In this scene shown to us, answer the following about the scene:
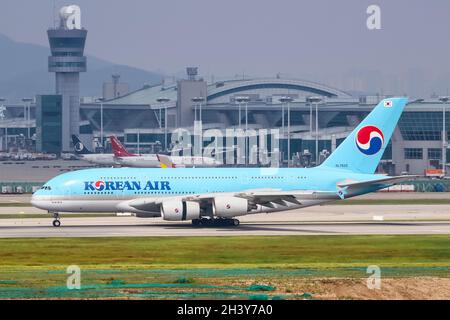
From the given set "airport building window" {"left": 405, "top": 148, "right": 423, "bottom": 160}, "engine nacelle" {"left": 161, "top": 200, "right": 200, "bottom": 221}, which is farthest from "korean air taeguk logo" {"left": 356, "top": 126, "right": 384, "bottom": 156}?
"airport building window" {"left": 405, "top": 148, "right": 423, "bottom": 160}

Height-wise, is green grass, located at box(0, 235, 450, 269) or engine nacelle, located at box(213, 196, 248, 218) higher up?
engine nacelle, located at box(213, 196, 248, 218)

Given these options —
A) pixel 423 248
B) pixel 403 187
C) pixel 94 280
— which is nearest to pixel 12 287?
pixel 94 280

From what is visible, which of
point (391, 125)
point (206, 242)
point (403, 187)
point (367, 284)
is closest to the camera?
point (367, 284)

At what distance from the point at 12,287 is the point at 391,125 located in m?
50.4

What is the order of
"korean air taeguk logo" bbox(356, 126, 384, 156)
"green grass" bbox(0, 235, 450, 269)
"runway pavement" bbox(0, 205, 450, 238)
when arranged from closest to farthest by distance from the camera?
"green grass" bbox(0, 235, 450, 269)
"runway pavement" bbox(0, 205, 450, 238)
"korean air taeguk logo" bbox(356, 126, 384, 156)

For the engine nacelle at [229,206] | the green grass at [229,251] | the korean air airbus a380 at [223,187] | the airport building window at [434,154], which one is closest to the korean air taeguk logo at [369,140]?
the korean air airbus a380 at [223,187]

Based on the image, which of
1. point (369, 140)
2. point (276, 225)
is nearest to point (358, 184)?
point (369, 140)

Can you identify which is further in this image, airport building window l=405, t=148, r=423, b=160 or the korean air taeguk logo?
airport building window l=405, t=148, r=423, b=160

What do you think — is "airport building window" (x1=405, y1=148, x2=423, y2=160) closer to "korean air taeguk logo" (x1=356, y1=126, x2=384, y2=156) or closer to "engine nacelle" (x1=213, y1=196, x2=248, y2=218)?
"korean air taeguk logo" (x1=356, y1=126, x2=384, y2=156)

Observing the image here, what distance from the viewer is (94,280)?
Answer: 4459cm

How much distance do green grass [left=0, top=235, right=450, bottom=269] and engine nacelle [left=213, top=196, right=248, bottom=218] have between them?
29.7 feet

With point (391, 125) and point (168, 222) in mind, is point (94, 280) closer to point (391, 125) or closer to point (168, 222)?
point (168, 222)

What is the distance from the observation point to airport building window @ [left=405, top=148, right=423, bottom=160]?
194000 millimetres

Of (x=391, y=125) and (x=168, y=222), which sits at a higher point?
(x=391, y=125)
